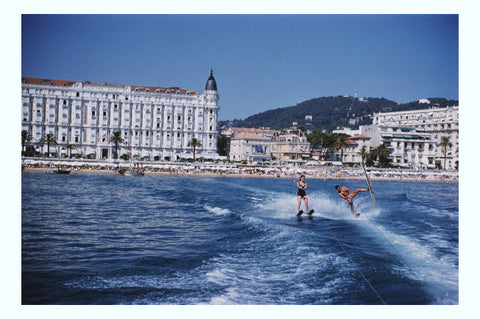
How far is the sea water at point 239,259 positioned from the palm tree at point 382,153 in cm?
4800

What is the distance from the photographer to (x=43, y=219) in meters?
11.5

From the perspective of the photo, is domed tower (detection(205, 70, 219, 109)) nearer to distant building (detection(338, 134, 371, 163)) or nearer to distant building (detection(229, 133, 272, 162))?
distant building (detection(229, 133, 272, 162))

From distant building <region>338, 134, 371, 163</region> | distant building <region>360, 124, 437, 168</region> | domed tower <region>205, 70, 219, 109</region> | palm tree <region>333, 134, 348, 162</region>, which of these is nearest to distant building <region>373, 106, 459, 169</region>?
distant building <region>360, 124, 437, 168</region>

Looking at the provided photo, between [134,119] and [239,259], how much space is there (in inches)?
2183

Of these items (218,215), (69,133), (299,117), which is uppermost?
(299,117)

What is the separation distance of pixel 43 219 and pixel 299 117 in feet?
478

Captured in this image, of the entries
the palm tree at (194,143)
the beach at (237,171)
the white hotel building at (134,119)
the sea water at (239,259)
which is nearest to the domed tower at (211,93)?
the white hotel building at (134,119)

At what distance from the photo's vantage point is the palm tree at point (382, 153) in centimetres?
5891

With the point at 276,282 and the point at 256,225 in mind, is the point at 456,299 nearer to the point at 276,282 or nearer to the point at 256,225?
the point at 276,282

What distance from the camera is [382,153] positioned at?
59.2 metres

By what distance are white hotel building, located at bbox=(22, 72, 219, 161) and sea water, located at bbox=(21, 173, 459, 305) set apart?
1567 inches

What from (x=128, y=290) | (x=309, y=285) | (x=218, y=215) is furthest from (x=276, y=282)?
(x=218, y=215)

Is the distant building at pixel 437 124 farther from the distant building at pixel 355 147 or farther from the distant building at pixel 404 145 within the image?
the distant building at pixel 355 147

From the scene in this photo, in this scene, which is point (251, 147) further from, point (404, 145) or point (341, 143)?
point (404, 145)
